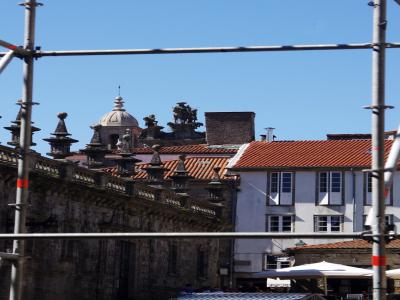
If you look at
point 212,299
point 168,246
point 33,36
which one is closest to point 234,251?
point 168,246

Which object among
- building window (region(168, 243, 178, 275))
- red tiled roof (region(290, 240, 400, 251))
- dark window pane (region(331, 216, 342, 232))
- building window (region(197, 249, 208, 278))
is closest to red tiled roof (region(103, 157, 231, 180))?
building window (region(197, 249, 208, 278))

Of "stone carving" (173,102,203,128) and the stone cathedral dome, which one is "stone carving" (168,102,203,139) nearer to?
"stone carving" (173,102,203,128)

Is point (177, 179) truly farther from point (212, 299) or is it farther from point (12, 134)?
point (212, 299)

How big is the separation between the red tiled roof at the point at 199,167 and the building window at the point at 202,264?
4.23m

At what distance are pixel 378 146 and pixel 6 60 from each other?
396 cm

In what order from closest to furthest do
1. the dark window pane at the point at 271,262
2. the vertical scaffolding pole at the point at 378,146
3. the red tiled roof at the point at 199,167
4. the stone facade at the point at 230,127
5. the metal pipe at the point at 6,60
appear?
the vertical scaffolding pole at the point at 378,146
the metal pipe at the point at 6,60
the dark window pane at the point at 271,262
the red tiled roof at the point at 199,167
the stone facade at the point at 230,127

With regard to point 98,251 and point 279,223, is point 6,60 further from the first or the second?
point 279,223

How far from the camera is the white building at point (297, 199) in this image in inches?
2178

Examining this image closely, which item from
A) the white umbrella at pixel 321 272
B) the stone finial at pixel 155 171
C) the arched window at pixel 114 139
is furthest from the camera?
the arched window at pixel 114 139

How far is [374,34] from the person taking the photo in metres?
11.0

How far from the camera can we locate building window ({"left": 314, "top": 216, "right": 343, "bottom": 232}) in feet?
183

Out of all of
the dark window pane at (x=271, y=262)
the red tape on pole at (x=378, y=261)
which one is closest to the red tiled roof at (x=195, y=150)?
the dark window pane at (x=271, y=262)

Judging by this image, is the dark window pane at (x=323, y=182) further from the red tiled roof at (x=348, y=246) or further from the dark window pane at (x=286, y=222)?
the red tiled roof at (x=348, y=246)

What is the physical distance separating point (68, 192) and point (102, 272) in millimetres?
4642
